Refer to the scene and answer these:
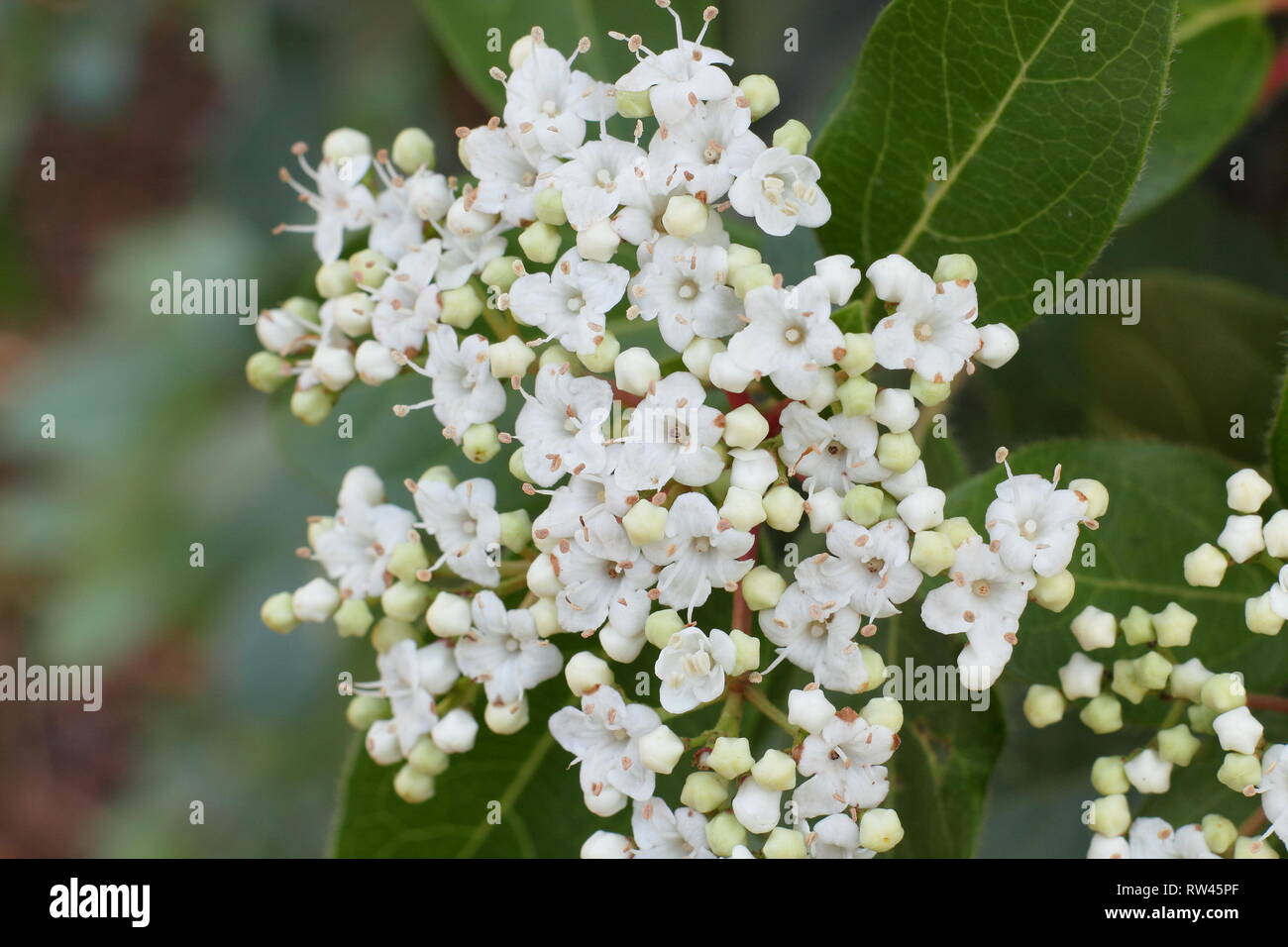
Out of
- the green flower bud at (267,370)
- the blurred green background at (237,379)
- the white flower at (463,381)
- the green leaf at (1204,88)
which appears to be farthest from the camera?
the blurred green background at (237,379)

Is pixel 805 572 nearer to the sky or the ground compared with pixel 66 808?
nearer to the sky

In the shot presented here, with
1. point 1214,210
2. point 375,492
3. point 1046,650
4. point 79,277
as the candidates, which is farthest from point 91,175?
point 1046,650

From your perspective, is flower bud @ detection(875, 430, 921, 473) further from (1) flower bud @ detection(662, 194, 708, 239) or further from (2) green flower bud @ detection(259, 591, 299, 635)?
(2) green flower bud @ detection(259, 591, 299, 635)

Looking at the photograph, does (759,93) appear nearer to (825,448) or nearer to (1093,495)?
(825,448)

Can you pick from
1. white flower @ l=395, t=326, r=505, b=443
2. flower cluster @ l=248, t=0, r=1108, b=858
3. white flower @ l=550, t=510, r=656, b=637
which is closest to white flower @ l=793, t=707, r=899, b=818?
flower cluster @ l=248, t=0, r=1108, b=858

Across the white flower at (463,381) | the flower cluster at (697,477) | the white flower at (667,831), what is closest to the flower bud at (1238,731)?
the flower cluster at (697,477)

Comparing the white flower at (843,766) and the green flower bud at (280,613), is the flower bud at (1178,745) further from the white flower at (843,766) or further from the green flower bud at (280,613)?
the green flower bud at (280,613)

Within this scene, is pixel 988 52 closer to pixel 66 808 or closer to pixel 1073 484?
pixel 1073 484

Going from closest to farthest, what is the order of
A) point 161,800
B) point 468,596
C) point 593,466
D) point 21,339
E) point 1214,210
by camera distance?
point 593,466 < point 468,596 < point 1214,210 < point 161,800 < point 21,339
